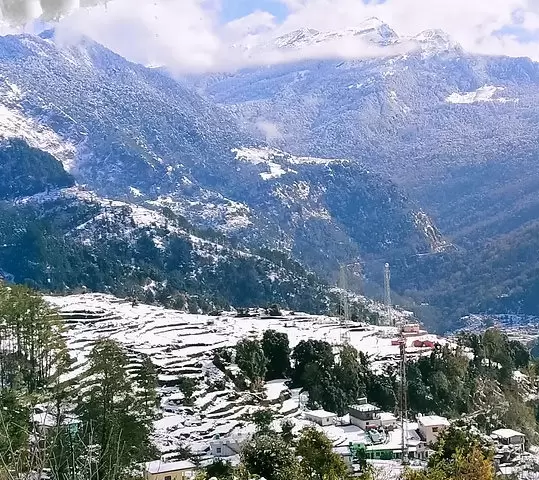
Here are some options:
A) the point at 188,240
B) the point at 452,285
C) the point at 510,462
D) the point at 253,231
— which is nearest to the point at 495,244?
the point at 452,285

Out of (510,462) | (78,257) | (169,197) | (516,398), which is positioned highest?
(169,197)

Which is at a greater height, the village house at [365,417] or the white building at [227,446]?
the village house at [365,417]

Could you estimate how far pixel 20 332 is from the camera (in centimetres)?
3531

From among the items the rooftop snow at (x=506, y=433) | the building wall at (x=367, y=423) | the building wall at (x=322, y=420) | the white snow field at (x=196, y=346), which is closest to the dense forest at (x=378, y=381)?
the white snow field at (x=196, y=346)

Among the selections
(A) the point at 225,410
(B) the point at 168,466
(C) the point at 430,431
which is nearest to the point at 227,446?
(B) the point at 168,466

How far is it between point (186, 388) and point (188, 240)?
75.7m

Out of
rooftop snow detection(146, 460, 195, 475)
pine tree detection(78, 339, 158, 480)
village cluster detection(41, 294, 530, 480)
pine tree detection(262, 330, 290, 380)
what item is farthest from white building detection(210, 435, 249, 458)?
pine tree detection(262, 330, 290, 380)

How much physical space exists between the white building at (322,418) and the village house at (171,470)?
969cm

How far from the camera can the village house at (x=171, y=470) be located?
29.7 m

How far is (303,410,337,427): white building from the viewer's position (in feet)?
130

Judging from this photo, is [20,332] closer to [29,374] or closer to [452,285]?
[29,374]

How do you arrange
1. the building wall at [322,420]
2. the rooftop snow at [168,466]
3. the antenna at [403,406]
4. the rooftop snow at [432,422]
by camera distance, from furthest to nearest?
the building wall at [322,420] < the rooftop snow at [432,422] < the antenna at [403,406] < the rooftop snow at [168,466]

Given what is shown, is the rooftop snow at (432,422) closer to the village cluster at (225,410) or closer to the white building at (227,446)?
the village cluster at (225,410)

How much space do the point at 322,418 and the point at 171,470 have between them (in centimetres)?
1108
